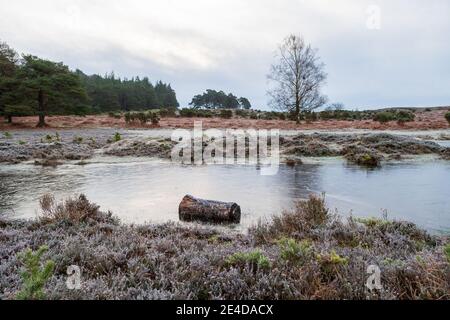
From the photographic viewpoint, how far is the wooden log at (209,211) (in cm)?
749

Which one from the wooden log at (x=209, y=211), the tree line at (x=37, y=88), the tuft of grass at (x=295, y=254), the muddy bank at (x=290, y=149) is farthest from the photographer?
the tree line at (x=37, y=88)

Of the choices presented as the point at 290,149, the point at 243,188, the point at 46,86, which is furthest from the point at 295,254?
the point at 46,86

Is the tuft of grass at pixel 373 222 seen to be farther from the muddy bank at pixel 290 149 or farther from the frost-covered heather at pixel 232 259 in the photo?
the muddy bank at pixel 290 149

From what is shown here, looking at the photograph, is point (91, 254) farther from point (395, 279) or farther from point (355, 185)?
point (355, 185)

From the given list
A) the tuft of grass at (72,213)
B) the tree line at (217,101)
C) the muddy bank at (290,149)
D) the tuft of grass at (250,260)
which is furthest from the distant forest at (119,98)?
the tuft of grass at (250,260)

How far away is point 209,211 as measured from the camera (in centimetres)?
761

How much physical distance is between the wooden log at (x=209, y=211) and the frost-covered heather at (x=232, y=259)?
69cm

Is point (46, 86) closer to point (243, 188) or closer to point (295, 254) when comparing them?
point (243, 188)

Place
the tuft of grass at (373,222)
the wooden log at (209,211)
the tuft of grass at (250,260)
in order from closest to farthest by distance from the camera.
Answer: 1. the tuft of grass at (250,260)
2. the tuft of grass at (373,222)
3. the wooden log at (209,211)

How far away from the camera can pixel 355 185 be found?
11242 mm

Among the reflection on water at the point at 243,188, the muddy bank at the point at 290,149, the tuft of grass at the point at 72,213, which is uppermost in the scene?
the muddy bank at the point at 290,149

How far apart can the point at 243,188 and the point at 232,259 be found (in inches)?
252

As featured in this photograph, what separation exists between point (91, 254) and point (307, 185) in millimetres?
7686
